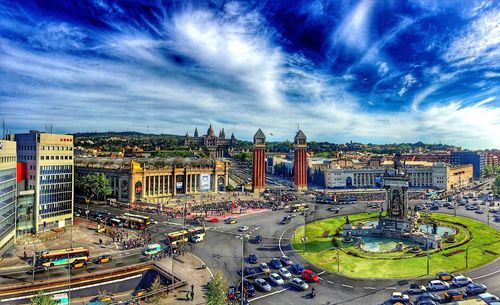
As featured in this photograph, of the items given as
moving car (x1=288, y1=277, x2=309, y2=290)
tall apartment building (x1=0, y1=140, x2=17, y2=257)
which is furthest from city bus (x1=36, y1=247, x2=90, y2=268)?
moving car (x1=288, y1=277, x2=309, y2=290)

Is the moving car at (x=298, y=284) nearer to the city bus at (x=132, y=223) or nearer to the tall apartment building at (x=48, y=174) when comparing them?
the city bus at (x=132, y=223)

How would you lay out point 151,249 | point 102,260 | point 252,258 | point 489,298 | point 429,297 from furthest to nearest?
point 151,249 → point 252,258 → point 102,260 → point 429,297 → point 489,298

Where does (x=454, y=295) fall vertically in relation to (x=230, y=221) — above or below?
below

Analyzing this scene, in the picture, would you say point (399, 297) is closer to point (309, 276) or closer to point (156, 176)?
point (309, 276)

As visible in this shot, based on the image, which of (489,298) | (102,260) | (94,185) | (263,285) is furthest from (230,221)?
(489,298)

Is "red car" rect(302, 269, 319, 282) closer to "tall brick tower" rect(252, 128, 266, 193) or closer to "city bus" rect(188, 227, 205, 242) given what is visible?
"city bus" rect(188, 227, 205, 242)
